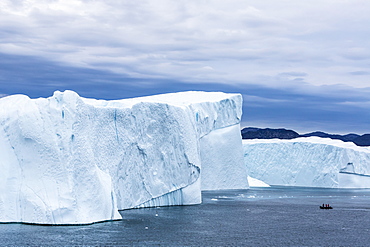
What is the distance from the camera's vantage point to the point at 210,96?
3731 cm

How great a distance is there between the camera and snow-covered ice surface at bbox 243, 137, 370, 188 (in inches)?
1791

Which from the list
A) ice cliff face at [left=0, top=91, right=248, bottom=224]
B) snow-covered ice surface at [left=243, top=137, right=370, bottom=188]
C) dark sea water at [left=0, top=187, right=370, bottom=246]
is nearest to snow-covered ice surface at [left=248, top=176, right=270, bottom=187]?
snow-covered ice surface at [left=243, top=137, right=370, bottom=188]

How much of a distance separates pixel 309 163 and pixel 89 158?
31940mm

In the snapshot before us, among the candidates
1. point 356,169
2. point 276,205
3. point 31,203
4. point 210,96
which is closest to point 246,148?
point 356,169

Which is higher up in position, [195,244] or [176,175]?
[176,175]

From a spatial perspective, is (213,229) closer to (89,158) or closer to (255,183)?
(89,158)

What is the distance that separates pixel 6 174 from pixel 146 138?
7640 mm

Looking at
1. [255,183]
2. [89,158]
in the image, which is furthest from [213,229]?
[255,183]

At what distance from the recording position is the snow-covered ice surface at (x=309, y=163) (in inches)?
1791

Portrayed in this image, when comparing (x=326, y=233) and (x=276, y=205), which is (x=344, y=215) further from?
(x=326, y=233)

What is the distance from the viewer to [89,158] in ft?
59.9

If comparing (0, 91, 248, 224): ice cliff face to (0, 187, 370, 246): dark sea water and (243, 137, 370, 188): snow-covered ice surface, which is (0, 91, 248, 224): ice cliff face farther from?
(243, 137, 370, 188): snow-covered ice surface

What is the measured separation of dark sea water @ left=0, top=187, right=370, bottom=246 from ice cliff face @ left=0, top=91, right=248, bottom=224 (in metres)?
0.70

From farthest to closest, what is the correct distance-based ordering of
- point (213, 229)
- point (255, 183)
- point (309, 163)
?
point (309, 163), point (255, 183), point (213, 229)
